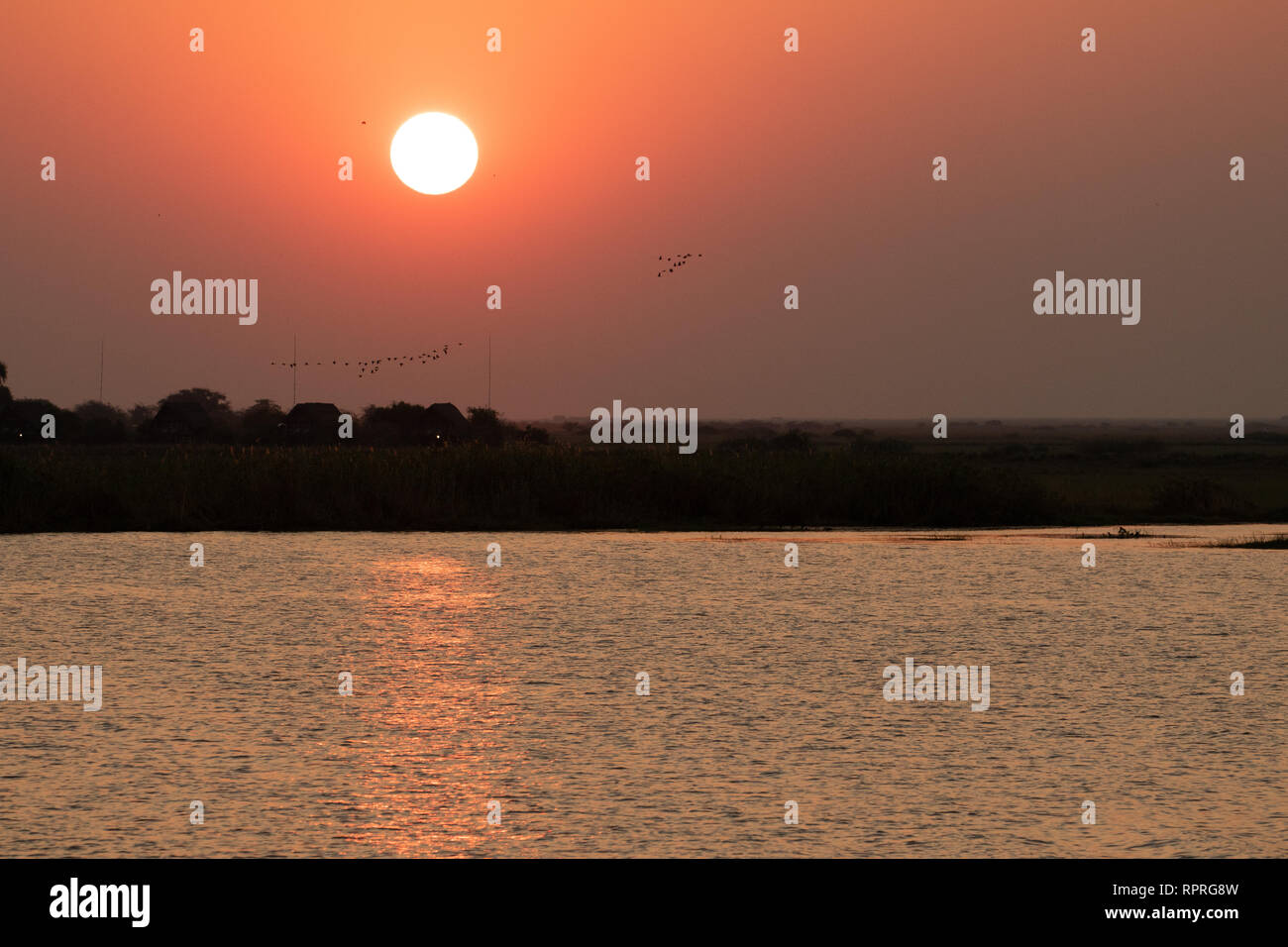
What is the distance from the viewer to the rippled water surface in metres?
8.01

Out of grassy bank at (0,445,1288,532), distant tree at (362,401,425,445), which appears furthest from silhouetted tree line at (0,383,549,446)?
grassy bank at (0,445,1288,532)

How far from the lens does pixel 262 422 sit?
4058 inches

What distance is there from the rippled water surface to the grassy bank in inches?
490

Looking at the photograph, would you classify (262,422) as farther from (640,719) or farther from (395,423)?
(640,719)

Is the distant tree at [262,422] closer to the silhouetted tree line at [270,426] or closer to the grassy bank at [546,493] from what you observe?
the silhouetted tree line at [270,426]

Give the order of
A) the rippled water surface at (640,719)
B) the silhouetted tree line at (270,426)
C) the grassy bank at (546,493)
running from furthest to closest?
the silhouetted tree line at (270,426)
the grassy bank at (546,493)
the rippled water surface at (640,719)

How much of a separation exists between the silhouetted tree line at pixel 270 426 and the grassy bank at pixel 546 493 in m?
47.9

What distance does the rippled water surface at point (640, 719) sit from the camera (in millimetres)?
8008

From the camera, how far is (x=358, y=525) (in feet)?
116

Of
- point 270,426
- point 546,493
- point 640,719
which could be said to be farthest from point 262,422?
point 640,719

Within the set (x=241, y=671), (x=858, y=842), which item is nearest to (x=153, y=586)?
(x=241, y=671)

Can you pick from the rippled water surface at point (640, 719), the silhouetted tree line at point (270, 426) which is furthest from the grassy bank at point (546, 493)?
the silhouetted tree line at point (270, 426)
